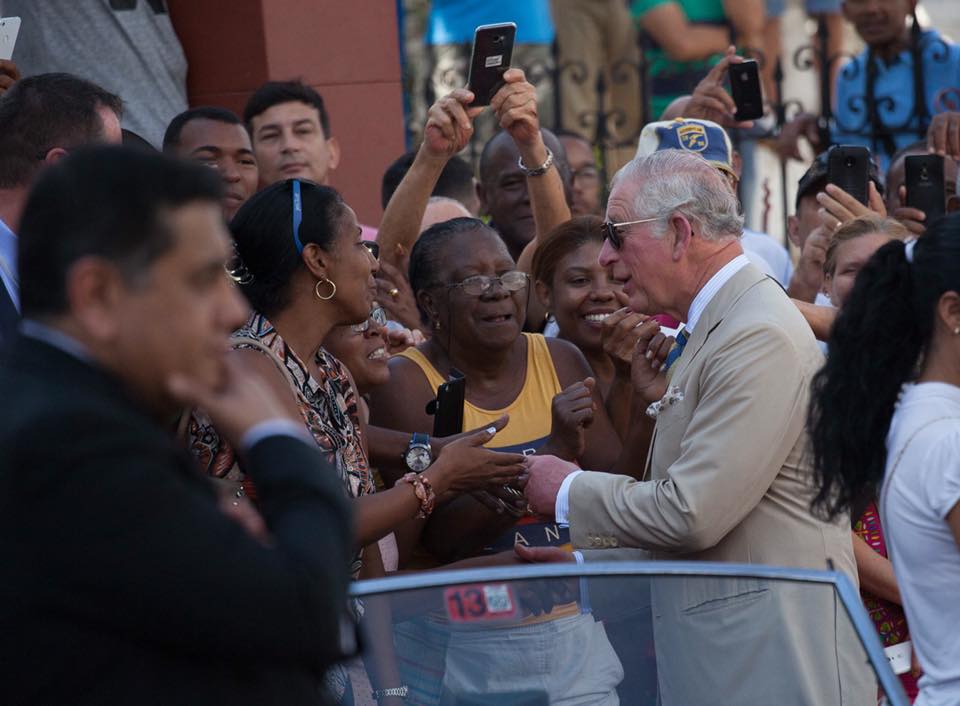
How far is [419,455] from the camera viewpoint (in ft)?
14.5

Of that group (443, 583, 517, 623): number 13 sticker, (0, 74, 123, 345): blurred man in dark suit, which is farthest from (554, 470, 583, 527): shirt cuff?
(0, 74, 123, 345): blurred man in dark suit

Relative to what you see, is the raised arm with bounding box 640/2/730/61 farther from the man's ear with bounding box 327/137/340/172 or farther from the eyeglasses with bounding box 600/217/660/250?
the eyeglasses with bounding box 600/217/660/250

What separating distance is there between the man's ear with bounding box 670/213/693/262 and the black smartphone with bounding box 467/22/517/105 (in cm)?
168

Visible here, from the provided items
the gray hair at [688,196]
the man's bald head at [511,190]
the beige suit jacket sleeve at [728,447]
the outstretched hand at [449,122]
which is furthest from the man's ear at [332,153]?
the beige suit jacket sleeve at [728,447]

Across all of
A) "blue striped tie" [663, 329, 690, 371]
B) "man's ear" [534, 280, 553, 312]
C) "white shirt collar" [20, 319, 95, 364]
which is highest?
"white shirt collar" [20, 319, 95, 364]

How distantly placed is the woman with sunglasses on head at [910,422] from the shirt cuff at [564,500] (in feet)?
3.00

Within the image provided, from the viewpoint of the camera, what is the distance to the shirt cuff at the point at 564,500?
393cm

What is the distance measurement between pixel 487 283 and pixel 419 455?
805 millimetres

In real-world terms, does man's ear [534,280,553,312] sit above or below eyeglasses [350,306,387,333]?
below

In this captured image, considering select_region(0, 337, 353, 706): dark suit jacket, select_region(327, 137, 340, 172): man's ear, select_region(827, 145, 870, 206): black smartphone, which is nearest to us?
select_region(0, 337, 353, 706): dark suit jacket

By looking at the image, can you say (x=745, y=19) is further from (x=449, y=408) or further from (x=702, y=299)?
(x=702, y=299)

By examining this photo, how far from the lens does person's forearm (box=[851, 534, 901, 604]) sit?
175 inches

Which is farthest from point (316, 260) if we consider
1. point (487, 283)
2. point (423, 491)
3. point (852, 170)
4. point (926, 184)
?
point (926, 184)

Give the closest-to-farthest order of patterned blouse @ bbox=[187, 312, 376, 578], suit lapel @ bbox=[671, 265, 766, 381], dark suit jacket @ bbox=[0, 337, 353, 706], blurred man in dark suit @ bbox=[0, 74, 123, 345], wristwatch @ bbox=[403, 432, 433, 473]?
dark suit jacket @ bbox=[0, 337, 353, 706]
patterned blouse @ bbox=[187, 312, 376, 578]
suit lapel @ bbox=[671, 265, 766, 381]
blurred man in dark suit @ bbox=[0, 74, 123, 345]
wristwatch @ bbox=[403, 432, 433, 473]
